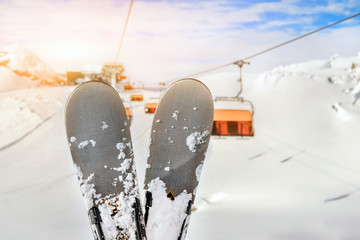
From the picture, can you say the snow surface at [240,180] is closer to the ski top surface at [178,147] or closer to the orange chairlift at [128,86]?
the ski top surface at [178,147]

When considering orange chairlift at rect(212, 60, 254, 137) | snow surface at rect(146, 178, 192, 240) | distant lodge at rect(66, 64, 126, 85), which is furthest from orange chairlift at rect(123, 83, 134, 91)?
snow surface at rect(146, 178, 192, 240)

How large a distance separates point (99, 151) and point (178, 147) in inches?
31.7

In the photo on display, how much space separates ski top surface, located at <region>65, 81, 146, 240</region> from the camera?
2.76 metres

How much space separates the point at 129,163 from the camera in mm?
2861

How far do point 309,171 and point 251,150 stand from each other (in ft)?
9.50

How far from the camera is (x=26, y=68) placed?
68.1 m

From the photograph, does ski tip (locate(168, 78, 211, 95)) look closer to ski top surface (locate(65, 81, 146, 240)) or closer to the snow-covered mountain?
ski top surface (locate(65, 81, 146, 240))

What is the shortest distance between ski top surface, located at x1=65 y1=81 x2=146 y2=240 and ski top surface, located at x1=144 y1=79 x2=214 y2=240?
0.27m

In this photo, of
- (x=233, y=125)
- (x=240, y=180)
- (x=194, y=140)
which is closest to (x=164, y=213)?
(x=194, y=140)

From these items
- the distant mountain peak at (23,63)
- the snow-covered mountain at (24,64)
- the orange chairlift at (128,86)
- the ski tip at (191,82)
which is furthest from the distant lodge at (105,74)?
the distant mountain peak at (23,63)

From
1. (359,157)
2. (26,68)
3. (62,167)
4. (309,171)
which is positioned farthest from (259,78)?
(26,68)

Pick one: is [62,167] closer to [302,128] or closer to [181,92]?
[181,92]

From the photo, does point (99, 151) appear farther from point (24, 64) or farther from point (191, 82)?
point (24, 64)

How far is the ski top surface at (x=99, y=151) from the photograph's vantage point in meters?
2.76
